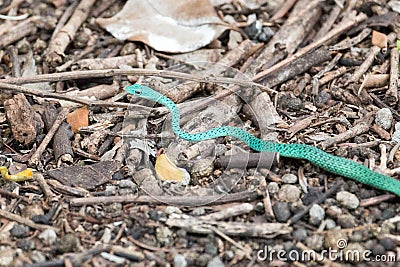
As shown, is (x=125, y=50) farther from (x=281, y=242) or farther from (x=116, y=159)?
(x=281, y=242)

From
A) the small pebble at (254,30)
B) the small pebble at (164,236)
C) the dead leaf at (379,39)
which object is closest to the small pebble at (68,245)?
the small pebble at (164,236)

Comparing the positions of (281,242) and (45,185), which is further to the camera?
(45,185)

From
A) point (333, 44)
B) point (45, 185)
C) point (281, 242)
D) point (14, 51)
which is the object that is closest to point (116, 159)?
point (45, 185)

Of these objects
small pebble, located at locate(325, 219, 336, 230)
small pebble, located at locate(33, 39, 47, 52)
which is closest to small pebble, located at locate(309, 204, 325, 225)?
small pebble, located at locate(325, 219, 336, 230)

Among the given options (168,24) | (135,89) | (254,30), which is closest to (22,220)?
(135,89)

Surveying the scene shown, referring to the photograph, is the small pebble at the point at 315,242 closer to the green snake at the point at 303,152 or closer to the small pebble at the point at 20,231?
the green snake at the point at 303,152

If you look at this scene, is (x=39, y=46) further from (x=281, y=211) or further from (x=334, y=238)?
(x=334, y=238)
